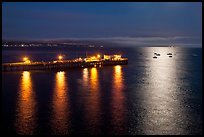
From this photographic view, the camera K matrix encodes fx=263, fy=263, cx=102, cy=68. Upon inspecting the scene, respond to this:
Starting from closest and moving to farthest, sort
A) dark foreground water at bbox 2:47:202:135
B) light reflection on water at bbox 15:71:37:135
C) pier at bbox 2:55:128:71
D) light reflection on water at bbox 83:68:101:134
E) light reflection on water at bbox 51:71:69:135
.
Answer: light reflection on water at bbox 15:71:37:135 < light reflection on water at bbox 51:71:69:135 < dark foreground water at bbox 2:47:202:135 < light reflection on water at bbox 83:68:101:134 < pier at bbox 2:55:128:71

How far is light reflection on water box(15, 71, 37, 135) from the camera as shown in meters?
23.5

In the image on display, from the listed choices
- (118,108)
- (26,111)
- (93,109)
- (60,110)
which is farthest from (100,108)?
(26,111)

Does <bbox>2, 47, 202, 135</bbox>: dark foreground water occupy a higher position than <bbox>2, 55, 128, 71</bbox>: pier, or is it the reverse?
<bbox>2, 55, 128, 71</bbox>: pier

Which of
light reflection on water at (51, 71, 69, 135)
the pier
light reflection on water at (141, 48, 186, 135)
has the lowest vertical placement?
light reflection on water at (141, 48, 186, 135)

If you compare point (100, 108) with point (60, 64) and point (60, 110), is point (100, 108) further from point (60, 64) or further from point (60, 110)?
point (60, 64)

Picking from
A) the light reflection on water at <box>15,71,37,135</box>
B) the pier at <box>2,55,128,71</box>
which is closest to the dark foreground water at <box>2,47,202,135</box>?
the light reflection on water at <box>15,71,37,135</box>

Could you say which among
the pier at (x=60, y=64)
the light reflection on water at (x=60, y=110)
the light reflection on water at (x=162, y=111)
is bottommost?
the light reflection on water at (x=162, y=111)

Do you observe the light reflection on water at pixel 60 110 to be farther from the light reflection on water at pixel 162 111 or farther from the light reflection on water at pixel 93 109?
the light reflection on water at pixel 162 111

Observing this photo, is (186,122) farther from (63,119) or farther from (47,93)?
(47,93)

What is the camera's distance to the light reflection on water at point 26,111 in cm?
2347

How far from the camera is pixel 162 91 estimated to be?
41719 mm

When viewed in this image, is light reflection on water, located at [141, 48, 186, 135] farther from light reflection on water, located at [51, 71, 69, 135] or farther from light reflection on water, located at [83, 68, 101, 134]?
light reflection on water, located at [51, 71, 69, 135]

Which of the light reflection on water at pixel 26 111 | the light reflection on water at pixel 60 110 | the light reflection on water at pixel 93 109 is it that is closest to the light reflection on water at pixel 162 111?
the light reflection on water at pixel 93 109

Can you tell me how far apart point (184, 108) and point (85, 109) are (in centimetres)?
1164
